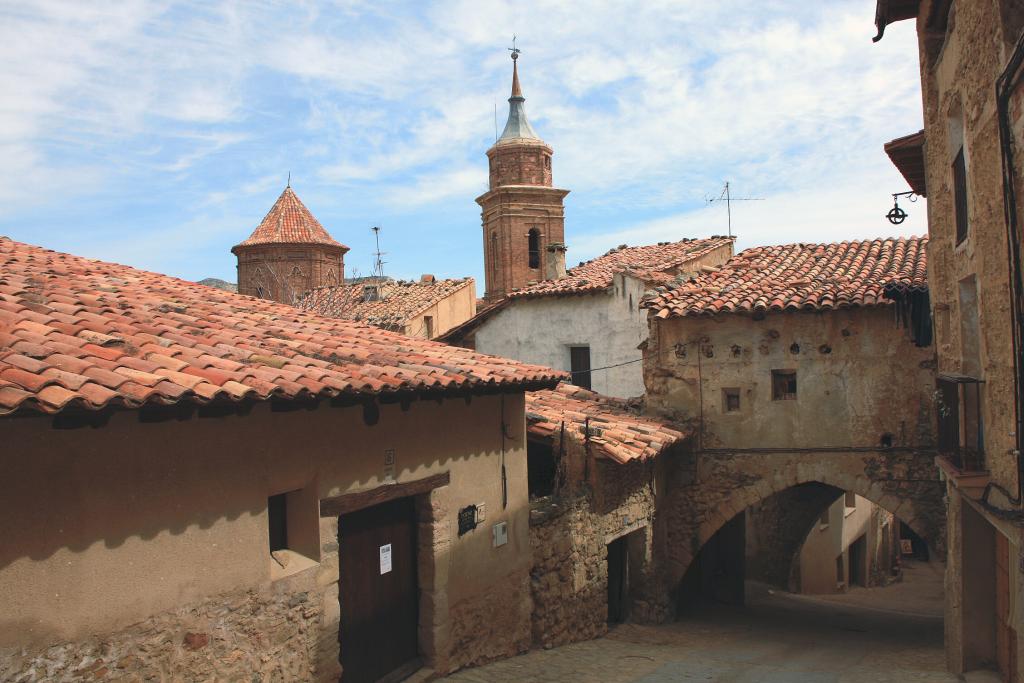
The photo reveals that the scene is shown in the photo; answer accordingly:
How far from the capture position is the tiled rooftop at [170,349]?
491cm

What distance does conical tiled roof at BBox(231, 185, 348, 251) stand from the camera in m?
41.0

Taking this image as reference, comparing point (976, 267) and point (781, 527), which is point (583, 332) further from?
point (976, 267)

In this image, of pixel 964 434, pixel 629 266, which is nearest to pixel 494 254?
pixel 629 266

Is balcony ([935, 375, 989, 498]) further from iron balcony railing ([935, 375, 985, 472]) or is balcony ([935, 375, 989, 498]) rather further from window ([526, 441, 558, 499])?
window ([526, 441, 558, 499])

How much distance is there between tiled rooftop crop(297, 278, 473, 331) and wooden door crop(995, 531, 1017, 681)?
21076 millimetres

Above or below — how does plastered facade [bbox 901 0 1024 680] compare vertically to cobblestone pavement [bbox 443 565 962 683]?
above

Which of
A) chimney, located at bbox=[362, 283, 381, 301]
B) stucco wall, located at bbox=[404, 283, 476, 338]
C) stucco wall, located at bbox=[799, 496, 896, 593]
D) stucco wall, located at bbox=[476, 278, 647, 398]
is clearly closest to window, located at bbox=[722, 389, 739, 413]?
stucco wall, located at bbox=[476, 278, 647, 398]

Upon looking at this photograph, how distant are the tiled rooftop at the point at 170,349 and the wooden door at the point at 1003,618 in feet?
16.8

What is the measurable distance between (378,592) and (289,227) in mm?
35847

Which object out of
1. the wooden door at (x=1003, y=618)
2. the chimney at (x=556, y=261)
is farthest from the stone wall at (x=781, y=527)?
the wooden door at (x=1003, y=618)

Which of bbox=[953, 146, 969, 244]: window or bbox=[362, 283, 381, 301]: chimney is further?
bbox=[362, 283, 381, 301]: chimney

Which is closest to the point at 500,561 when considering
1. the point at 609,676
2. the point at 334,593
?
the point at 609,676

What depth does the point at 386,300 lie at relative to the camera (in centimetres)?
3158

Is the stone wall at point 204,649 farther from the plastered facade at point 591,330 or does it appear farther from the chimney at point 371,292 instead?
the chimney at point 371,292
